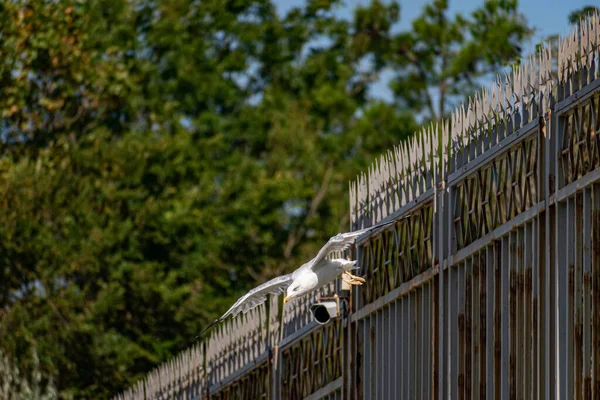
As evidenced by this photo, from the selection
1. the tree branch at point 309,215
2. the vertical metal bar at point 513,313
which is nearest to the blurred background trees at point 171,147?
the tree branch at point 309,215

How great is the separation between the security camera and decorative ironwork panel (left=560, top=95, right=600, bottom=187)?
255 centimetres

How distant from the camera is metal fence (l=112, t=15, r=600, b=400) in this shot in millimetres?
7199

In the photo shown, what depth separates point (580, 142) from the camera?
7.22 metres

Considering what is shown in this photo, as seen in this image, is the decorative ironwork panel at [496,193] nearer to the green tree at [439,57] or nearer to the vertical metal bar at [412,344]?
the vertical metal bar at [412,344]

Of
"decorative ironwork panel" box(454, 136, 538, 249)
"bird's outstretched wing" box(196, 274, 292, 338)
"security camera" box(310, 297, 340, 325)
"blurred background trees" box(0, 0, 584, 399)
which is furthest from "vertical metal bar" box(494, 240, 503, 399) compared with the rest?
"blurred background trees" box(0, 0, 584, 399)

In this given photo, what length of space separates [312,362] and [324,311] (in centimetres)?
66

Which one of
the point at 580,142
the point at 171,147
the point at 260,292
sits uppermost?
the point at 171,147

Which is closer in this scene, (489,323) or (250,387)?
(489,323)

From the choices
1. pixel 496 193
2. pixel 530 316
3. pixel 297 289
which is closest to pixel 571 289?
pixel 530 316

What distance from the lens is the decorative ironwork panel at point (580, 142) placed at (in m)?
7.08

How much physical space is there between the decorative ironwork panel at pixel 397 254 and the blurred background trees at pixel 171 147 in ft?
43.4

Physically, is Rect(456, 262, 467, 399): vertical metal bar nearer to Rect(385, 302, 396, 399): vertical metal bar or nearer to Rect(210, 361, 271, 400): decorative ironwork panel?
Rect(385, 302, 396, 399): vertical metal bar

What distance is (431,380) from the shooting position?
8.49 meters

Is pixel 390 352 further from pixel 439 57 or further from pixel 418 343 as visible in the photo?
pixel 439 57
